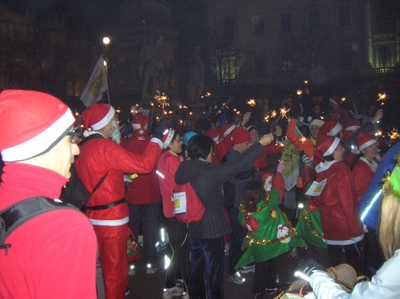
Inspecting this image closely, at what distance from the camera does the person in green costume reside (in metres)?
5.20

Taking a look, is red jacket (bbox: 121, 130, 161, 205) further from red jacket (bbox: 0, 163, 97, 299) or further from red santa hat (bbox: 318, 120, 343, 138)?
red jacket (bbox: 0, 163, 97, 299)

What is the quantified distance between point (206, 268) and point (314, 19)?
1773 inches

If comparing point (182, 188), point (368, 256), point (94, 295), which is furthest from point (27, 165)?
point (368, 256)

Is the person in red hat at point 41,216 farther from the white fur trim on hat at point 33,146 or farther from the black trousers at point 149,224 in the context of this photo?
the black trousers at point 149,224

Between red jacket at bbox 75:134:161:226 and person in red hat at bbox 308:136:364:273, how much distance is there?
2.28 meters

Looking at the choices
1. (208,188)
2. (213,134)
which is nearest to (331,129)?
(213,134)

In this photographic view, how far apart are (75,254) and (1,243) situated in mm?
309

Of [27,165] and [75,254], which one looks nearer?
[75,254]

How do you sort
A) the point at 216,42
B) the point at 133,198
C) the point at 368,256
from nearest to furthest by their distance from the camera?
1. the point at 368,256
2. the point at 133,198
3. the point at 216,42

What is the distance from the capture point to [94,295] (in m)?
1.66

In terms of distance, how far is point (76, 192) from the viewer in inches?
162

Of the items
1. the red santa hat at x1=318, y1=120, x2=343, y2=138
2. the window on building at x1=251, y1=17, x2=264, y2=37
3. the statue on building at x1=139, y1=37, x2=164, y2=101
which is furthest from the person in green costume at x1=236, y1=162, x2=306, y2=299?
the window on building at x1=251, y1=17, x2=264, y2=37

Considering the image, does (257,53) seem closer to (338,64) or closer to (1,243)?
(338,64)

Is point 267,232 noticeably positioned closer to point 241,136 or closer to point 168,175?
point 168,175
